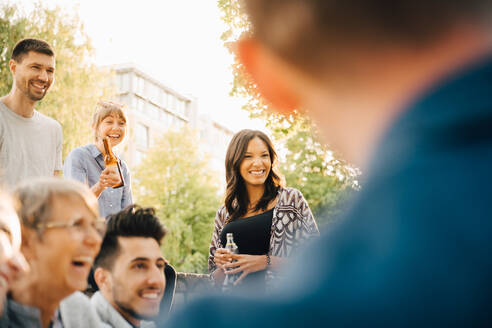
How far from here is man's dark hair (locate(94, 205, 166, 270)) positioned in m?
3.00

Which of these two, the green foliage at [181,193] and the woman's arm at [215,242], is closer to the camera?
the woman's arm at [215,242]

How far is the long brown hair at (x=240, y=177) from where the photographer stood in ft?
14.5

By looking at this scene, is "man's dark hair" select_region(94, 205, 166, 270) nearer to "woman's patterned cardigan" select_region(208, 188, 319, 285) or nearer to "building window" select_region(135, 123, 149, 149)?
"woman's patterned cardigan" select_region(208, 188, 319, 285)

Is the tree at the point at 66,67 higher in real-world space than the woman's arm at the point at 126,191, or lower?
higher

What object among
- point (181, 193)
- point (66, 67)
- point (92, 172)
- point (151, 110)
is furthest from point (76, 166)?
point (151, 110)

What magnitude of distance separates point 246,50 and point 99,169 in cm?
398

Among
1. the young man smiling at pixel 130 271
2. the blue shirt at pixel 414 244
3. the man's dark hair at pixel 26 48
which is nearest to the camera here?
the blue shirt at pixel 414 244

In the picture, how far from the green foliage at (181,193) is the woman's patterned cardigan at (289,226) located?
2643cm

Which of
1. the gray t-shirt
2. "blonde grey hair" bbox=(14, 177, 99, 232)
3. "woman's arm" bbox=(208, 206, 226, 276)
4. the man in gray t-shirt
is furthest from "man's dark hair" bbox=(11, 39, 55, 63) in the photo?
"blonde grey hair" bbox=(14, 177, 99, 232)

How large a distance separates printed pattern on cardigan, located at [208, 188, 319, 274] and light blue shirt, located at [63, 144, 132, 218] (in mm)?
988

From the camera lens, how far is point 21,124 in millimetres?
4289

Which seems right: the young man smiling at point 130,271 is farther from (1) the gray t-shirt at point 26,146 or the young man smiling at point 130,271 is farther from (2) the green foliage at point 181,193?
(2) the green foliage at point 181,193

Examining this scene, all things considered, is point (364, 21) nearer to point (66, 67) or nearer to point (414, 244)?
point (414, 244)

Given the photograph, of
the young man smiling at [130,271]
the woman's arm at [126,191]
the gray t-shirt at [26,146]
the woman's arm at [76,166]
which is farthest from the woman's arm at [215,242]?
the gray t-shirt at [26,146]
